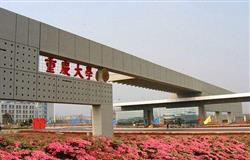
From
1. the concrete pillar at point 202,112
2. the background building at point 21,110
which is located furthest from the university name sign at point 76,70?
the background building at point 21,110

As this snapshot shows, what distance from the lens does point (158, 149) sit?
934 cm

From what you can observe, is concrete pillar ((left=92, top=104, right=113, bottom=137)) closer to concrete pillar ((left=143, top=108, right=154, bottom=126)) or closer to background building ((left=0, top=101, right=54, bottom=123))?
concrete pillar ((left=143, top=108, right=154, bottom=126))

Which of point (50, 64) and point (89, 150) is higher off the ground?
point (50, 64)

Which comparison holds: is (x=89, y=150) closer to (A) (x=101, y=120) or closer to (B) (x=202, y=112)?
→ (A) (x=101, y=120)

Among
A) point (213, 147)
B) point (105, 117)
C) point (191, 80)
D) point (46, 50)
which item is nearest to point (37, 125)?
point (191, 80)

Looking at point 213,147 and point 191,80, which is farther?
point 191,80

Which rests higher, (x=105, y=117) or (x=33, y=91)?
(x=33, y=91)

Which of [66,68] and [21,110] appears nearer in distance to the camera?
[66,68]

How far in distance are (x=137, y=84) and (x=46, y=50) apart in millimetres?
19002

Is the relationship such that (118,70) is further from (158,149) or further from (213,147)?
(158,149)

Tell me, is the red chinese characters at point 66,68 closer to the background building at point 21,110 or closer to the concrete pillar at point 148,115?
the concrete pillar at point 148,115

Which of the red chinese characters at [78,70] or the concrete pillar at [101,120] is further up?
the red chinese characters at [78,70]

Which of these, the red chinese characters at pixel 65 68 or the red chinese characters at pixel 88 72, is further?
the red chinese characters at pixel 88 72

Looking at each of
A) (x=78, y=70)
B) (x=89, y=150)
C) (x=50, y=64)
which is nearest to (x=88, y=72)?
(x=78, y=70)
